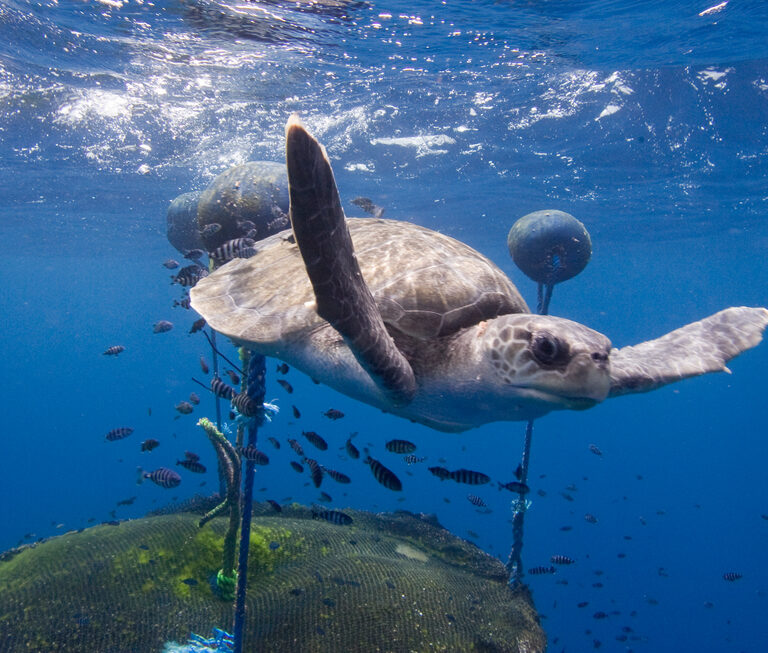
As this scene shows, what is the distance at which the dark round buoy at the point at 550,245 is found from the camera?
616 centimetres

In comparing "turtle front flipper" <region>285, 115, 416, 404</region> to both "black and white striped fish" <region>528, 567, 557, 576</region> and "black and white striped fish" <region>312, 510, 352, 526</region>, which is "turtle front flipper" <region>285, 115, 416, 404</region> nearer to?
"black and white striped fish" <region>312, 510, 352, 526</region>

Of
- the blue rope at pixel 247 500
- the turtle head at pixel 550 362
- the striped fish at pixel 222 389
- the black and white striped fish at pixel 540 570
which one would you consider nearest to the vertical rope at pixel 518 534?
the black and white striped fish at pixel 540 570

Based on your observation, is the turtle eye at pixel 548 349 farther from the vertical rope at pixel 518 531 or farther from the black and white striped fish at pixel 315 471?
the vertical rope at pixel 518 531

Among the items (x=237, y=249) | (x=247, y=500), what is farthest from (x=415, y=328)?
(x=237, y=249)

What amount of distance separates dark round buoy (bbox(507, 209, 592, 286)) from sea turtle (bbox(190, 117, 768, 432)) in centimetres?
216

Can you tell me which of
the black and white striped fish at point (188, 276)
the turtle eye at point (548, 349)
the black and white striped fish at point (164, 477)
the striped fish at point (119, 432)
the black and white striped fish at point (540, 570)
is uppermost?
the turtle eye at point (548, 349)

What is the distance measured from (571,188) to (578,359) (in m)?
21.3

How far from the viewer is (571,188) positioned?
2123cm

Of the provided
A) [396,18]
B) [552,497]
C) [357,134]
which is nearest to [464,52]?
[396,18]

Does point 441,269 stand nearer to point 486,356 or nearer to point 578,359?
point 486,356

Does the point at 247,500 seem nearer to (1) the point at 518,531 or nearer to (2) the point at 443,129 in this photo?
(1) the point at 518,531

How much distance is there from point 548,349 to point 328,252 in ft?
4.35

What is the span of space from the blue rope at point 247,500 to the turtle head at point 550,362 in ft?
7.70

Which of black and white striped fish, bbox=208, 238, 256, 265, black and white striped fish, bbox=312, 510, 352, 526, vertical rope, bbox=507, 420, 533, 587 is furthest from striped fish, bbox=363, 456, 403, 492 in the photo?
black and white striped fish, bbox=208, 238, 256, 265
